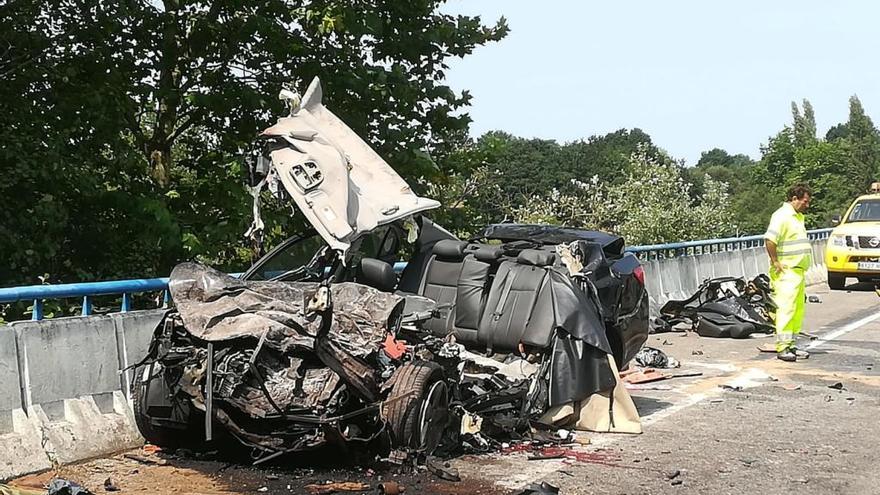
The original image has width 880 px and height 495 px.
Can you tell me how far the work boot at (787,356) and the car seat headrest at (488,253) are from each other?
471 cm

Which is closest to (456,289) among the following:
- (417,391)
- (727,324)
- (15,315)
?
(417,391)

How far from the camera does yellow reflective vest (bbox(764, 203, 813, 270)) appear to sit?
37.5 feet

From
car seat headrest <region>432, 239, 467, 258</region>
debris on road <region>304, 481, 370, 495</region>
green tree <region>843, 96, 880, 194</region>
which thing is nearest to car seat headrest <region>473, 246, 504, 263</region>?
car seat headrest <region>432, 239, 467, 258</region>

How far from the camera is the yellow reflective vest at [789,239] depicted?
11422 mm

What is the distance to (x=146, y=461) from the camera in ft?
20.7

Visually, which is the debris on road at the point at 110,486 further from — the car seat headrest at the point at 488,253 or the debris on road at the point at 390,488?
the car seat headrest at the point at 488,253

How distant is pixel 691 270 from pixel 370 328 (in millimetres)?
11541

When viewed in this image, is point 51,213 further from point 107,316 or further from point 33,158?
point 107,316

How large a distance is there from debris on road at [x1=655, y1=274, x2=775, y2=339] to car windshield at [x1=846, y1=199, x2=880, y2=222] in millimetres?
6515

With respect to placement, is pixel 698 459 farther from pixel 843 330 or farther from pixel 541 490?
pixel 843 330

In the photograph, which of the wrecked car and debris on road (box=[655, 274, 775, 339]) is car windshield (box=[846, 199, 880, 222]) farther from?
the wrecked car

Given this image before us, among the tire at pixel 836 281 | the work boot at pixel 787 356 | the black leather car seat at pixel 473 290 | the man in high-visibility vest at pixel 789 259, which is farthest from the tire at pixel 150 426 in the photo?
the tire at pixel 836 281

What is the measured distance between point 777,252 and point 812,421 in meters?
3.97

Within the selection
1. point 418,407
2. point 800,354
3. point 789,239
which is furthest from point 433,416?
point 789,239
